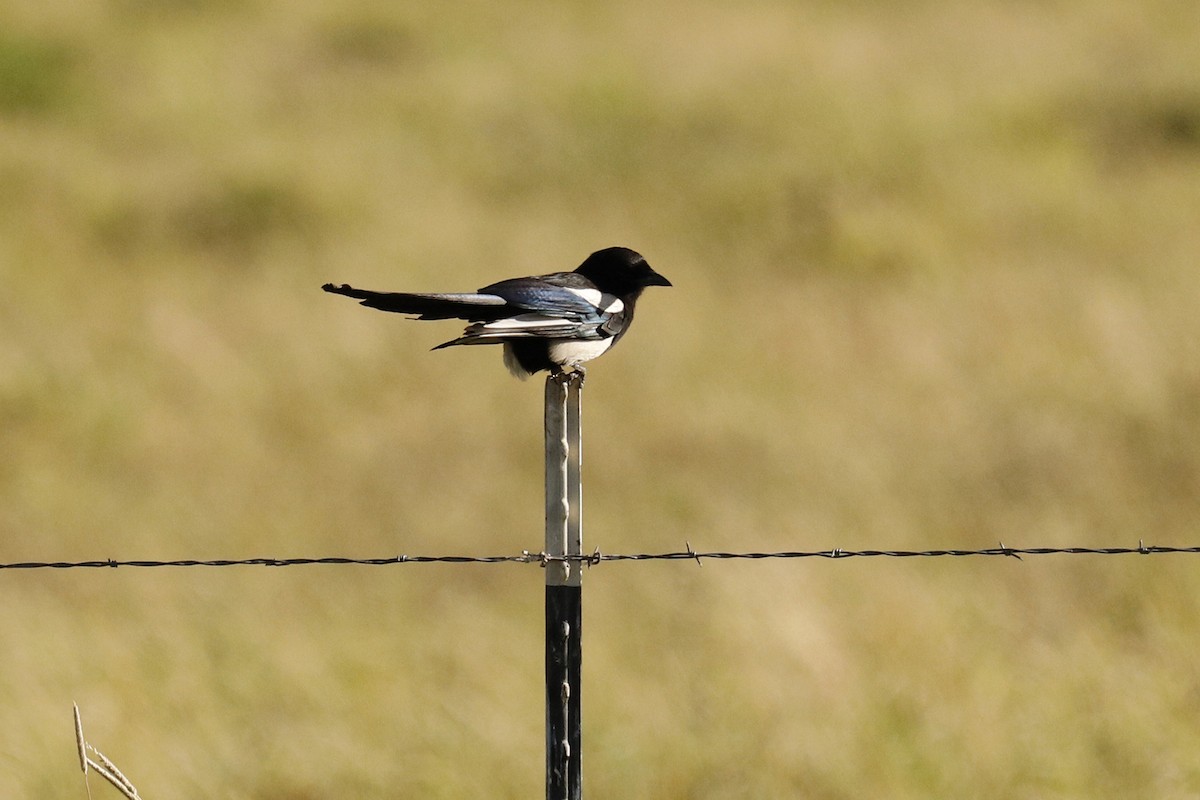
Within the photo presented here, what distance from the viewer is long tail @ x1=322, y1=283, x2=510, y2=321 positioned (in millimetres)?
3256

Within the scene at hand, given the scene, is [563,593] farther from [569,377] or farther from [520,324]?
[520,324]

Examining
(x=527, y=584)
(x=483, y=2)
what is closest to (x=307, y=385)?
(x=527, y=584)

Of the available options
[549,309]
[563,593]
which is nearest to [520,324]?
[549,309]

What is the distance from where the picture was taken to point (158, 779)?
5.12 meters

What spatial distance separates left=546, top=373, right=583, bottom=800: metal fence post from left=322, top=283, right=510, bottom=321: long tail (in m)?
0.32

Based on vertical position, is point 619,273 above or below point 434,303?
above

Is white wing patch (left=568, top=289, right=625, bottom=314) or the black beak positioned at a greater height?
the black beak

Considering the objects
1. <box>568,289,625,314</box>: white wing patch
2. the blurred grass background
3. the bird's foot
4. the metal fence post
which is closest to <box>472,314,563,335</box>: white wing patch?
the bird's foot

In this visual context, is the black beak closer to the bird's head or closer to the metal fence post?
the bird's head

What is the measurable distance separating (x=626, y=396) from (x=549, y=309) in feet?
18.2

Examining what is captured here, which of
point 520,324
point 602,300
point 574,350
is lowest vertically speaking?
point 520,324

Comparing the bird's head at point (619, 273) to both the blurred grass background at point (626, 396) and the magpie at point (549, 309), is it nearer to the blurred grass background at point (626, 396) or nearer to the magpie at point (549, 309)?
the magpie at point (549, 309)

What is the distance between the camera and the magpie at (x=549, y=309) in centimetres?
364

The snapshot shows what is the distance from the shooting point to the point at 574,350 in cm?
435
